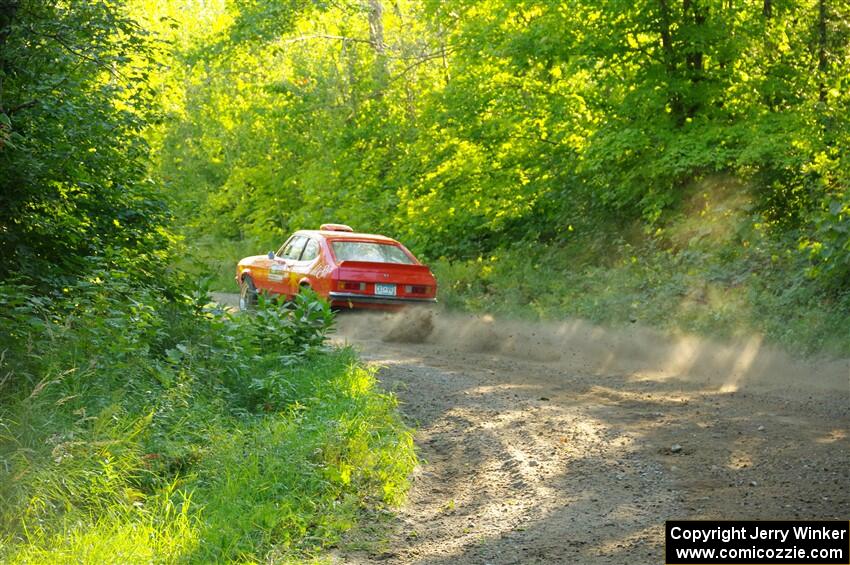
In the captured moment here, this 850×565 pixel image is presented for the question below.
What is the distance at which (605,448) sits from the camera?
26.9 ft

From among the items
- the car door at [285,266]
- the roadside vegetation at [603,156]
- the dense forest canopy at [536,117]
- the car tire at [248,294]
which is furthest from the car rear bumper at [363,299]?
the car tire at [248,294]

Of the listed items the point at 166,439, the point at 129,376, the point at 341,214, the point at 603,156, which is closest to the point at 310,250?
the point at 603,156

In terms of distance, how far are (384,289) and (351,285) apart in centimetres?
58

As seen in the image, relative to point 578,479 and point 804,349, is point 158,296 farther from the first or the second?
point 804,349

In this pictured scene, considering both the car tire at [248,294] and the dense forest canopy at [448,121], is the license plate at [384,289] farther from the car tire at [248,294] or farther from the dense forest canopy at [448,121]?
the dense forest canopy at [448,121]

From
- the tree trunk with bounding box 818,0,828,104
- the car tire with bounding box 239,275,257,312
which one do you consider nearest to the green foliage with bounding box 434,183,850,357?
the tree trunk with bounding box 818,0,828,104

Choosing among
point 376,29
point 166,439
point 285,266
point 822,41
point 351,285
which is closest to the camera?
point 166,439

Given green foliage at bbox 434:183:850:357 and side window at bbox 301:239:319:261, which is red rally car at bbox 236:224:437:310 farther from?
green foliage at bbox 434:183:850:357

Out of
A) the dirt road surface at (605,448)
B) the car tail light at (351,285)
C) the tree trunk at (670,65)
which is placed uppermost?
the tree trunk at (670,65)

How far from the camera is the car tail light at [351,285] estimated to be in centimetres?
1714

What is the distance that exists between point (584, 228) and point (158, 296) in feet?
44.3

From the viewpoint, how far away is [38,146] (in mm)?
9445

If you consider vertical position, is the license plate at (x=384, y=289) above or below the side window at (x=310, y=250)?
below

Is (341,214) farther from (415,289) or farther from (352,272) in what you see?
(352,272)
